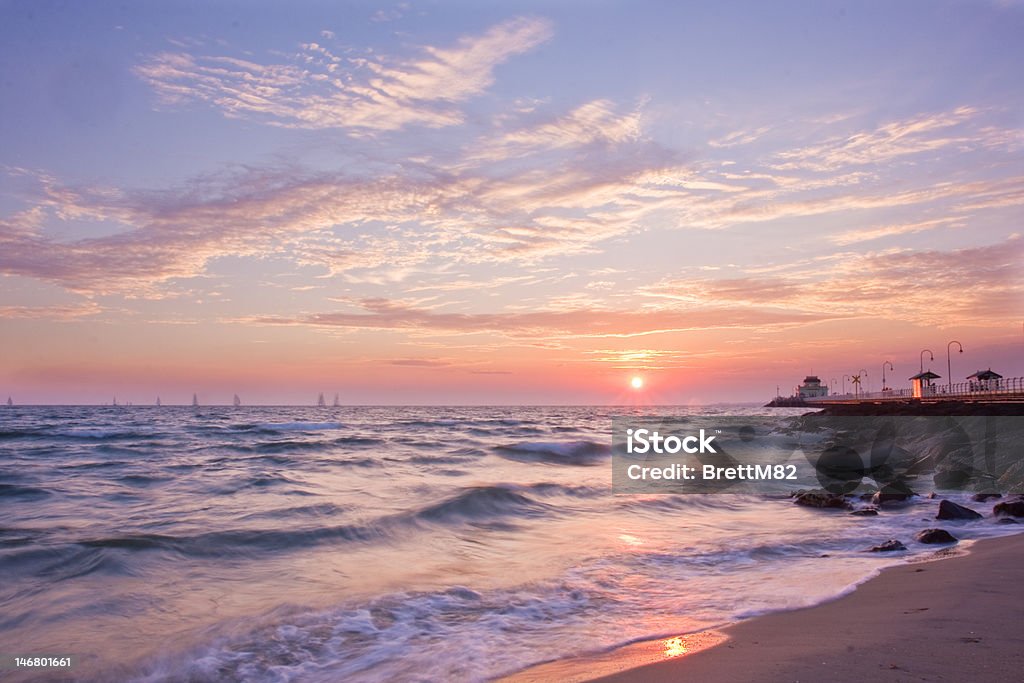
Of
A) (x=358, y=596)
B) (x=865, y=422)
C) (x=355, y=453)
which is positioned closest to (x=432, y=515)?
(x=358, y=596)

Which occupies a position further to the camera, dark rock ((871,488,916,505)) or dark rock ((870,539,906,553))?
A: dark rock ((871,488,916,505))

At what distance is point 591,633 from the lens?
7.34 m

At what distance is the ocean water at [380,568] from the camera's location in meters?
Answer: 7.02

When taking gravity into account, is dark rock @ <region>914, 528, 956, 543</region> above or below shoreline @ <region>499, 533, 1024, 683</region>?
below

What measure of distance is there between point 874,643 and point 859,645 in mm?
140

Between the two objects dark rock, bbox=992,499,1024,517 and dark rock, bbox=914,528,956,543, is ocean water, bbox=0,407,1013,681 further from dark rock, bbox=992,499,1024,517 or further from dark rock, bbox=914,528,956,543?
dark rock, bbox=992,499,1024,517

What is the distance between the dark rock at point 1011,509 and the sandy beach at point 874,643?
698 centimetres

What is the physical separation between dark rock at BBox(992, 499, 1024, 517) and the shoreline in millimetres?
7001

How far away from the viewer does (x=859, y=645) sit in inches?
225

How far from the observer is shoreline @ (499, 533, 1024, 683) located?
5.00m

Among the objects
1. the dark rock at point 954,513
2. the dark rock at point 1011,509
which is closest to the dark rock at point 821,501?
the dark rock at point 954,513

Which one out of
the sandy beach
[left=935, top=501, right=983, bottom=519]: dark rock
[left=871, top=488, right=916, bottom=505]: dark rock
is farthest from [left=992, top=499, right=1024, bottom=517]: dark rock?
the sandy beach

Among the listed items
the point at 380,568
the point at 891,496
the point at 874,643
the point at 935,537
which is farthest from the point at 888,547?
the point at 380,568

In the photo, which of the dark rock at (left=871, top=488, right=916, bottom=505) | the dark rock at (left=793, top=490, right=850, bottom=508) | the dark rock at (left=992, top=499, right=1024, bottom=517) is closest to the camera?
the dark rock at (left=992, top=499, right=1024, bottom=517)
